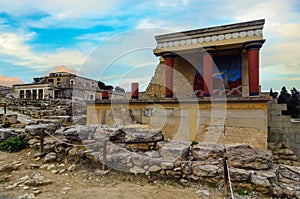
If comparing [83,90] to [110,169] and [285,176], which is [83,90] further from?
[285,176]

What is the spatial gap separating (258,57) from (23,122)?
1058 cm

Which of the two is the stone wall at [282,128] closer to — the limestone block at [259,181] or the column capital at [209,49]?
the column capital at [209,49]

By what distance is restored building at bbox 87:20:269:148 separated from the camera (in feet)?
21.3

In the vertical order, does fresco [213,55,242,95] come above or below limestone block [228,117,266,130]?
above

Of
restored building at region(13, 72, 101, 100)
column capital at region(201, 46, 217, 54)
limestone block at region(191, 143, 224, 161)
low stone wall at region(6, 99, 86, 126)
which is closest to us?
limestone block at region(191, 143, 224, 161)

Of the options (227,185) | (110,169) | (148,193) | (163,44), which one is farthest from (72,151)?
(163,44)

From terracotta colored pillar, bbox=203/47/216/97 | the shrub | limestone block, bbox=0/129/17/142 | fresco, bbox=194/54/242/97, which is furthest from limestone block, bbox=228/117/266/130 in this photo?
limestone block, bbox=0/129/17/142

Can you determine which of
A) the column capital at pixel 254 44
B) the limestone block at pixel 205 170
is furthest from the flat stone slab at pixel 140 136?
the column capital at pixel 254 44

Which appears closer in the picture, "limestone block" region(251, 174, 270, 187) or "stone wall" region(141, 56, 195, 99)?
"limestone block" region(251, 174, 270, 187)

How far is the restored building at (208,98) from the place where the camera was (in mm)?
6504

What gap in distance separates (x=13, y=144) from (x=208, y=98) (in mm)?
6452

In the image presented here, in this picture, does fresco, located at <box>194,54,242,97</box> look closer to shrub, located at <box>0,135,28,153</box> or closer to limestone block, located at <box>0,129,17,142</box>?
shrub, located at <box>0,135,28,153</box>

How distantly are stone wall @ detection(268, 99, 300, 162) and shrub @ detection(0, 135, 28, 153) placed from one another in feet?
27.4

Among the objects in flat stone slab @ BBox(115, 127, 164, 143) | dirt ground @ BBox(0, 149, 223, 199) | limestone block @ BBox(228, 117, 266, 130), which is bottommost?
dirt ground @ BBox(0, 149, 223, 199)
